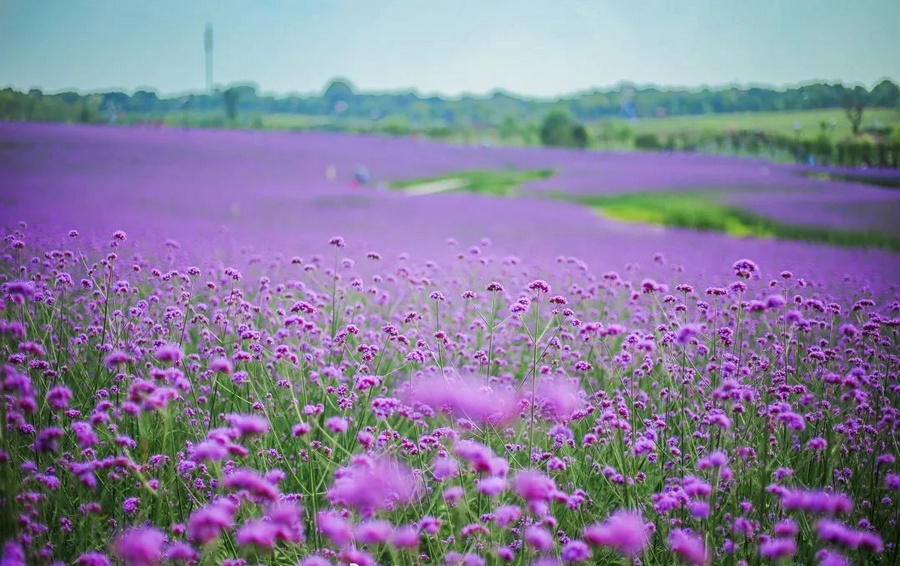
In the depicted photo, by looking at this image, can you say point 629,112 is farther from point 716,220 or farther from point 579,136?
point 579,136

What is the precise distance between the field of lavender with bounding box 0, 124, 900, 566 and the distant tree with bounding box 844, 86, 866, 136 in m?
0.45

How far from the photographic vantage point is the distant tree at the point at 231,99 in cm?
518

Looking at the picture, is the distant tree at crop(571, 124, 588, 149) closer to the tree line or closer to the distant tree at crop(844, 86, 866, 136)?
the tree line

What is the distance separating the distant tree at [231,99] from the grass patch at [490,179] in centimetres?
499

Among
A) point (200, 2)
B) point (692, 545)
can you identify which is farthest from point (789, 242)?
point (200, 2)

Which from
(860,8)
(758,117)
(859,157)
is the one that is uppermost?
(860,8)

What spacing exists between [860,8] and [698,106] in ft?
3.98

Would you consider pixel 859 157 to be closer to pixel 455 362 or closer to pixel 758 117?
pixel 758 117

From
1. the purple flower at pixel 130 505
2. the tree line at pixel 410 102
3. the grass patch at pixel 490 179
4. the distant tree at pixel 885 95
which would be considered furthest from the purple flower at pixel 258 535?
the grass patch at pixel 490 179

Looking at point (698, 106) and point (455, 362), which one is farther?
point (698, 106)

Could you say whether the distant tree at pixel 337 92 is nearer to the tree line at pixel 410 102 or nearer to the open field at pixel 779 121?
the tree line at pixel 410 102

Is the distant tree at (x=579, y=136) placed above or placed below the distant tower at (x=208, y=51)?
below

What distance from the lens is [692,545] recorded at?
1380mm

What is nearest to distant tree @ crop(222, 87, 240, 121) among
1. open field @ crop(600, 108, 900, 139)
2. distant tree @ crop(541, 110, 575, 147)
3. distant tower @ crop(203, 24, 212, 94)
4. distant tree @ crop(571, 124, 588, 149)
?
distant tower @ crop(203, 24, 212, 94)
